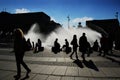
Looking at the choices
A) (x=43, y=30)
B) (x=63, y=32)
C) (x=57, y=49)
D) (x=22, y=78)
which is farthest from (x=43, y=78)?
(x=43, y=30)

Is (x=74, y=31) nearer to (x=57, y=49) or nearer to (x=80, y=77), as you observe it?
(x=57, y=49)

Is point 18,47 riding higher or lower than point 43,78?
higher

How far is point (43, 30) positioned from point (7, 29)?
678 inches

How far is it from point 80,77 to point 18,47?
286 centimetres

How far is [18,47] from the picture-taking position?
813cm

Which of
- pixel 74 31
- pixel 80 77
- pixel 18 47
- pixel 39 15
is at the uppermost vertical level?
pixel 39 15

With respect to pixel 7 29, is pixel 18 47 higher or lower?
lower

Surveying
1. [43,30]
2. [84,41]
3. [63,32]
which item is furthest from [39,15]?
[84,41]

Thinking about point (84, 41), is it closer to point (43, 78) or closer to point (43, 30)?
point (43, 78)

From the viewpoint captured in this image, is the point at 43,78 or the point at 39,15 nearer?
the point at 43,78

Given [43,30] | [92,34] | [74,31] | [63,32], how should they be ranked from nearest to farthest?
[92,34], [74,31], [63,32], [43,30]

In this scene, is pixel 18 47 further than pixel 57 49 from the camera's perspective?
No

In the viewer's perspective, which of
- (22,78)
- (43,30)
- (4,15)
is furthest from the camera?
(4,15)

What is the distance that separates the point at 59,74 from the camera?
886cm
